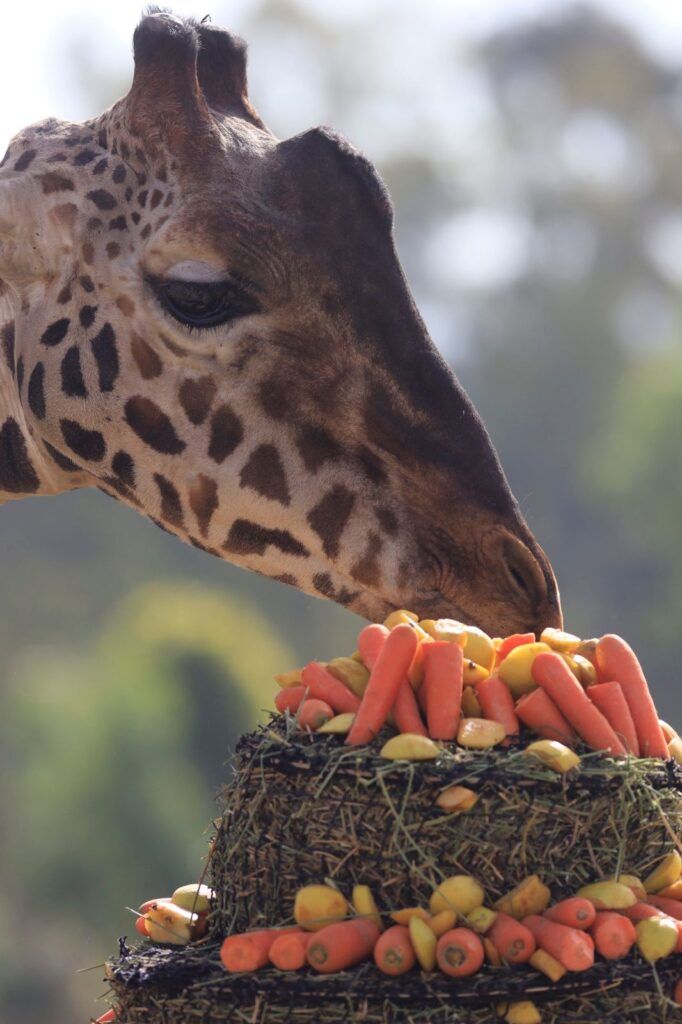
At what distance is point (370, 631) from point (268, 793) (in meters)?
0.37

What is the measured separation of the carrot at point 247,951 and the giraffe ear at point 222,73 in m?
2.36

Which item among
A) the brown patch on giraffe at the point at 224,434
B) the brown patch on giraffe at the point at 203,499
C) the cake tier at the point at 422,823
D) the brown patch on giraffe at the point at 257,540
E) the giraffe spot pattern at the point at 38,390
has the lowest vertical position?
the cake tier at the point at 422,823

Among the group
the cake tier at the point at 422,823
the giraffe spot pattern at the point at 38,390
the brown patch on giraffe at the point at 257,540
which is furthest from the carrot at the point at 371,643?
the giraffe spot pattern at the point at 38,390

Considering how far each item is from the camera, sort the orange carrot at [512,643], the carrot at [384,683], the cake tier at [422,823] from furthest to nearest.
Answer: the orange carrot at [512,643], the carrot at [384,683], the cake tier at [422,823]

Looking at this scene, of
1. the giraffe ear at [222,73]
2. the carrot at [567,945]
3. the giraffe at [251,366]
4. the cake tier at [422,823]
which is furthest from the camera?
the giraffe ear at [222,73]

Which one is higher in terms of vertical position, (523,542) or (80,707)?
(80,707)

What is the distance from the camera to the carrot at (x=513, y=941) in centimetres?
225

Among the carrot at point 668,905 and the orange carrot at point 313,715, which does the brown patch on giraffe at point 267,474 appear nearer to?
the orange carrot at point 313,715

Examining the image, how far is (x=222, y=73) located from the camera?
4.01 m

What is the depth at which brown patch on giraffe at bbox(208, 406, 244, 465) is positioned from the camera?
339cm

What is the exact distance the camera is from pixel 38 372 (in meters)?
3.54

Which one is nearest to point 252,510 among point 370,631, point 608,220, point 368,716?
point 370,631

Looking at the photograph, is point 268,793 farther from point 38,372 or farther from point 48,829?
point 48,829

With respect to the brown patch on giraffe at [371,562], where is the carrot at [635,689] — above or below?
below
